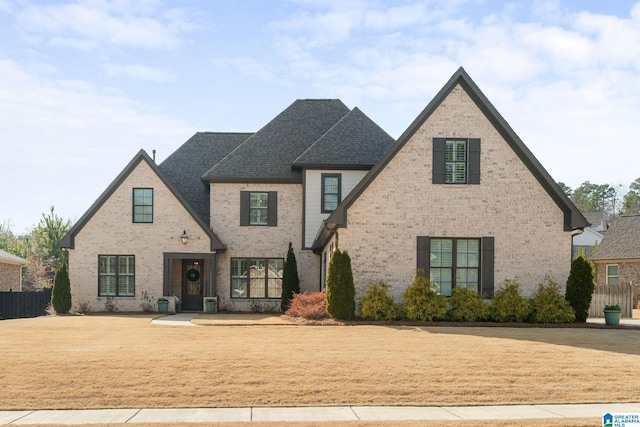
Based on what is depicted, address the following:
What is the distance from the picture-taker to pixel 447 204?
21297 mm

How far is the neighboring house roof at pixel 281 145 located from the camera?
1106 inches

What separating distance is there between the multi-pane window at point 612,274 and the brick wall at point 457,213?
703 inches

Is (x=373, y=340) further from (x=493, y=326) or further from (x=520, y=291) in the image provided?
(x=520, y=291)

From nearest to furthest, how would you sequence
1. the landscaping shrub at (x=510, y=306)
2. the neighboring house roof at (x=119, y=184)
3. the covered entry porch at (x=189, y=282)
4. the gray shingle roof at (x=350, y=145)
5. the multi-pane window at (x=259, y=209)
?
the landscaping shrub at (x=510, y=306), the gray shingle roof at (x=350, y=145), the neighboring house roof at (x=119, y=184), the multi-pane window at (x=259, y=209), the covered entry porch at (x=189, y=282)

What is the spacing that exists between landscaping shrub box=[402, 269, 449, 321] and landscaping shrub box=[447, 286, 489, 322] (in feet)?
1.08

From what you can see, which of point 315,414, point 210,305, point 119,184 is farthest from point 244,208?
point 315,414

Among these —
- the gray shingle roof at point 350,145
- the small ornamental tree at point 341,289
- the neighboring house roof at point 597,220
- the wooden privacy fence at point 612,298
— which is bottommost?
the wooden privacy fence at point 612,298

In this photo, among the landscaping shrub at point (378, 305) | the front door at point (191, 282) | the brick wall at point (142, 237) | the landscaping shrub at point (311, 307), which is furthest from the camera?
the front door at point (191, 282)

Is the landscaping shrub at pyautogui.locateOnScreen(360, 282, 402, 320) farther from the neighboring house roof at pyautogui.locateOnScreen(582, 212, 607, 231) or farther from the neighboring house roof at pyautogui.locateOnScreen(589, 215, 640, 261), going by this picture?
the neighboring house roof at pyautogui.locateOnScreen(582, 212, 607, 231)

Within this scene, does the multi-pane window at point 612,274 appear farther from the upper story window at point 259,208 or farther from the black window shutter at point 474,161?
the upper story window at point 259,208

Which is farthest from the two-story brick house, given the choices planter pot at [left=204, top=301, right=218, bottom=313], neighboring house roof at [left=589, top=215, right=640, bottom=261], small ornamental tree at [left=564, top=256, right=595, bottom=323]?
neighboring house roof at [left=589, top=215, right=640, bottom=261]

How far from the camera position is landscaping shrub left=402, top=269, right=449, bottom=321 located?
65.6ft

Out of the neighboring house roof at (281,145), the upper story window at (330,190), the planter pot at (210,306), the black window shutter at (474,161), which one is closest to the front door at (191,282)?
the planter pot at (210,306)

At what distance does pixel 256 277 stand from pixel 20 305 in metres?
11.8
